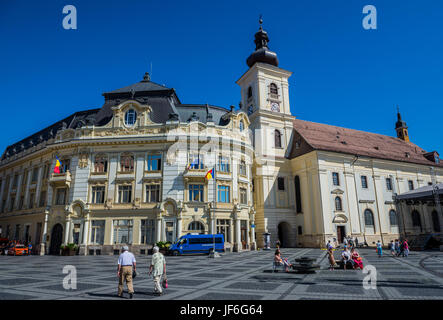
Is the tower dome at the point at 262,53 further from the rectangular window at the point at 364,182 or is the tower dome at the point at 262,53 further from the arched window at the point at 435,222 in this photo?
the arched window at the point at 435,222

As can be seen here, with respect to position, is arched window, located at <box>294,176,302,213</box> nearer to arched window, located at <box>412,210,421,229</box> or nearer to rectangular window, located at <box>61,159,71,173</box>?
arched window, located at <box>412,210,421,229</box>

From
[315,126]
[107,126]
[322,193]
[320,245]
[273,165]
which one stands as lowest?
[320,245]

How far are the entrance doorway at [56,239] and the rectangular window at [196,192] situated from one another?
50.0 feet

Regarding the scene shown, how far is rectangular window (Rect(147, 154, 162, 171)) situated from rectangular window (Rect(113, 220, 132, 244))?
6.19 m

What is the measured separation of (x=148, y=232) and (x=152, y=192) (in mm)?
4247

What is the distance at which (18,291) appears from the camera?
10.3 m

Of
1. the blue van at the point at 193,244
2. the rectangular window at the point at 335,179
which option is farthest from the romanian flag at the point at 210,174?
the rectangular window at the point at 335,179

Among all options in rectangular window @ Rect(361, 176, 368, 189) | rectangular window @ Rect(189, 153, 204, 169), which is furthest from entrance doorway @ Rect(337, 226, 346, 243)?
rectangular window @ Rect(189, 153, 204, 169)

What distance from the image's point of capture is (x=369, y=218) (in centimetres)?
4150

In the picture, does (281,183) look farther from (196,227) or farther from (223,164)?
(196,227)

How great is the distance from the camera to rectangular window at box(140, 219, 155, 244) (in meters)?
30.8

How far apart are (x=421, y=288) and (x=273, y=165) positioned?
32864 mm
